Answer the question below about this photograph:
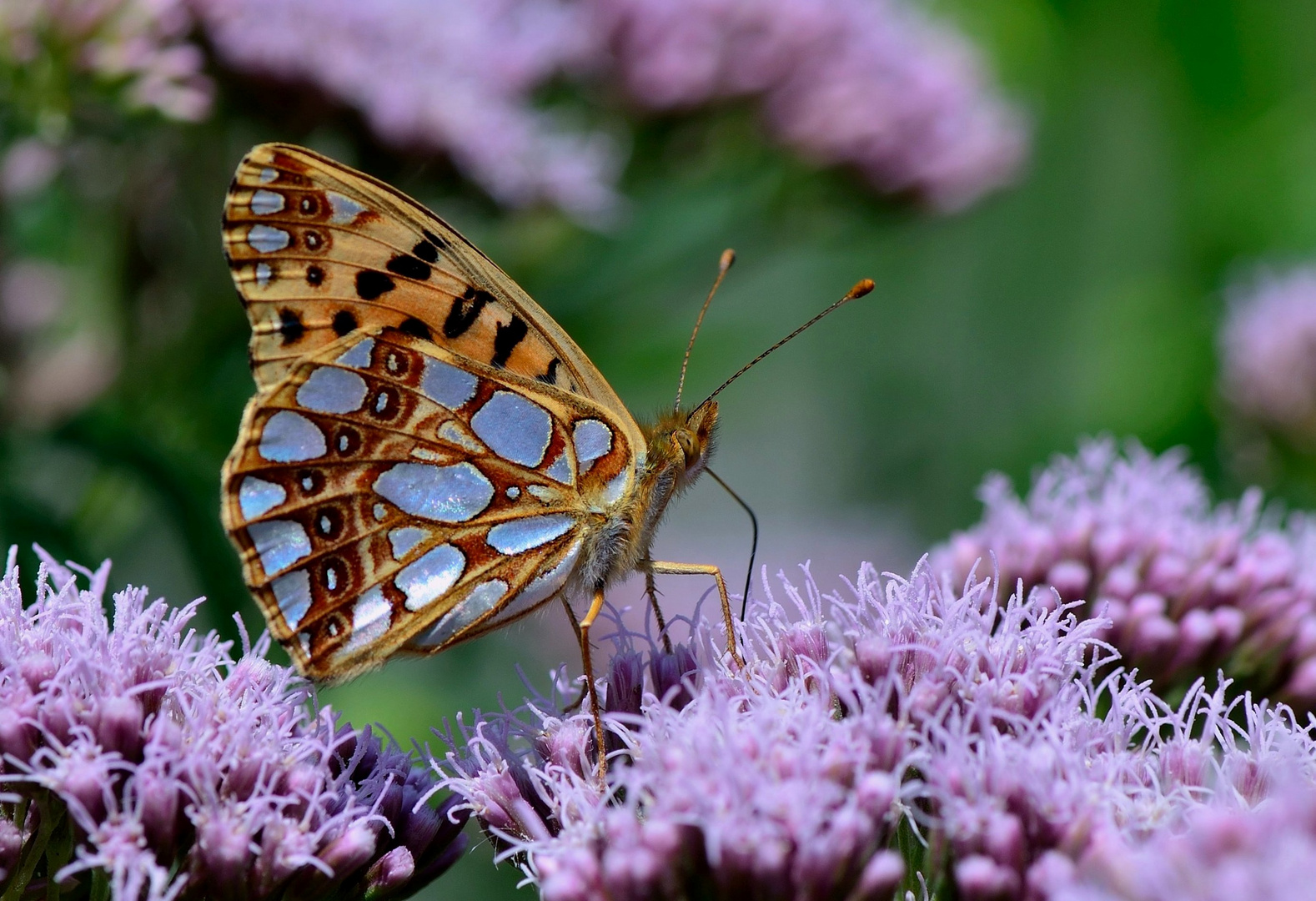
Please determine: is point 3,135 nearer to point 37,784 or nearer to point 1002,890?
point 37,784

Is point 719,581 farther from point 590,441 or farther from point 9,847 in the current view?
point 9,847

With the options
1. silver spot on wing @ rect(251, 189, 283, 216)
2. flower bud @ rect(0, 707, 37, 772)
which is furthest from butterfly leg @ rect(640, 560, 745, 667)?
flower bud @ rect(0, 707, 37, 772)

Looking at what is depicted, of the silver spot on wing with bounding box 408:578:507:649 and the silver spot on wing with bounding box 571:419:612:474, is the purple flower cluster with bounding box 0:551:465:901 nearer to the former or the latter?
the silver spot on wing with bounding box 408:578:507:649

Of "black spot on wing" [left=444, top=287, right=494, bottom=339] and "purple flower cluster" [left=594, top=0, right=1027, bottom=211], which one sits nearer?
"black spot on wing" [left=444, top=287, right=494, bottom=339]

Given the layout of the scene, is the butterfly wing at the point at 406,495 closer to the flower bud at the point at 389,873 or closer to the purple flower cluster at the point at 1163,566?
the flower bud at the point at 389,873

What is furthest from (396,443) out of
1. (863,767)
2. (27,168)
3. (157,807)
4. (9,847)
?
(27,168)

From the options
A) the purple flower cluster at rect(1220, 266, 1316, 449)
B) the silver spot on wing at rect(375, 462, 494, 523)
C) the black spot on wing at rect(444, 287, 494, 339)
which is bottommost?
the silver spot on wing at rect(375, 462, 494, 523)

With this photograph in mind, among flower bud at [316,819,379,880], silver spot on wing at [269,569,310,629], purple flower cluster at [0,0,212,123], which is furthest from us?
purple flower cluster at [0,0,212,123]

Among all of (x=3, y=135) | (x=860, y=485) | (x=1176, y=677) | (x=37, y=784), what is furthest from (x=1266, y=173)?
(x=37, y=784)
